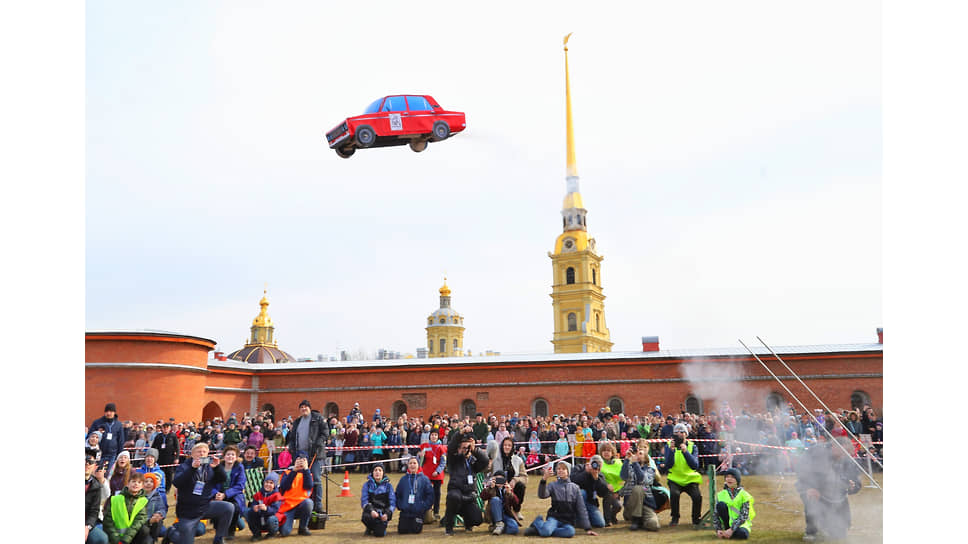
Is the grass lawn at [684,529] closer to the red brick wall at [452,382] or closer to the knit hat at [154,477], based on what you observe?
the knit hat at [154,477]

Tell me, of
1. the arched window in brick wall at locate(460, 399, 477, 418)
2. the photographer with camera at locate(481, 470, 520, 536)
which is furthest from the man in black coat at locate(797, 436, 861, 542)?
the arched window in brick wall at locate(460, 399, 477, 418)

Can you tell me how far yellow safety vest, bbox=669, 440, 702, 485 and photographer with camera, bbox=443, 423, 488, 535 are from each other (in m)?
3.45

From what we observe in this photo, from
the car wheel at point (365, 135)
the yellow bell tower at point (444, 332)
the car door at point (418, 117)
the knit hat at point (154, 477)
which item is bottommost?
the yellow bell tower at point (444, 332)

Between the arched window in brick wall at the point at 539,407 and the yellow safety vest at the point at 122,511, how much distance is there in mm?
24901

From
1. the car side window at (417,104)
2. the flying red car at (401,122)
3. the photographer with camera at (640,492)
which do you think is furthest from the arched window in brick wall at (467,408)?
the photographer with camera at (640,492)

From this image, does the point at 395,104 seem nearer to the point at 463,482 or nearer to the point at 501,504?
the point at 463,482

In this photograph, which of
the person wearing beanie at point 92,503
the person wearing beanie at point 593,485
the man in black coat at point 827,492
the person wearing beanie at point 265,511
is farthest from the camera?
the person wearing beanie at point 593,485

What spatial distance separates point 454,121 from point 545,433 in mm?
12037

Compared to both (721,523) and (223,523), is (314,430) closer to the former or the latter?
(223,523)

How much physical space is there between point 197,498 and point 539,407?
24218mm

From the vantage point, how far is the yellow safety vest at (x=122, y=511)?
9.73 m

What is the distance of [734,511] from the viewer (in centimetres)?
1068

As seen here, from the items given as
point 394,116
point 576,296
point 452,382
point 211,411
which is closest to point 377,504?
point 394,116

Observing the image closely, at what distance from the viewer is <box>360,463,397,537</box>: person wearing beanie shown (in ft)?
37.4
